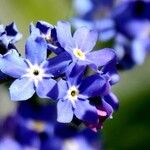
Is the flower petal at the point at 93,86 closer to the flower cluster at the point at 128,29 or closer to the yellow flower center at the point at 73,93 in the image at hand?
the yellow flower center at the point at 73,93

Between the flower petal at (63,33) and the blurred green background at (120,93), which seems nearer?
the flower petal at (63,33)

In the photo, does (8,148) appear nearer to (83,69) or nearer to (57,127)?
(57,127)

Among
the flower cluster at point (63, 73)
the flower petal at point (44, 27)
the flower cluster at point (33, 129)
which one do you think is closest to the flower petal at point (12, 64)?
the flower cluster at point (63, 73)

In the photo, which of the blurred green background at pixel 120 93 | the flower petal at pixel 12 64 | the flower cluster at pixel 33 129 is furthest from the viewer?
the blurred green background at pixel 120 93

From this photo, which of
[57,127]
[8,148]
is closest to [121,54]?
[57,127]

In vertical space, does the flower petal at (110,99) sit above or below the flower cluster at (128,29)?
below

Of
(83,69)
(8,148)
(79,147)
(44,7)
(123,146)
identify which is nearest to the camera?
(83,69)

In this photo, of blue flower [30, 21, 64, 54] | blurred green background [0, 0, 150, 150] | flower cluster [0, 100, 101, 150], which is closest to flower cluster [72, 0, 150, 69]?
flower cluster [0, 100, 101, 150]
